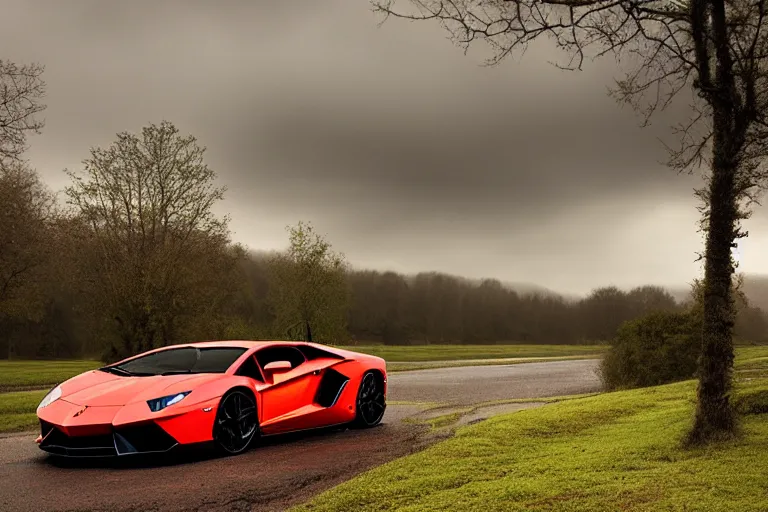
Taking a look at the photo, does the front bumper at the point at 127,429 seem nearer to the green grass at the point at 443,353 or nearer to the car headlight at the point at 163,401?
the car headlight at the point at 163,401

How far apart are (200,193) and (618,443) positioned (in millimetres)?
25527

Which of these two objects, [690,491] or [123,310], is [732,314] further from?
[123,310]

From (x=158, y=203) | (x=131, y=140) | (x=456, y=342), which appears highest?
Answer: (x=131, y=140)

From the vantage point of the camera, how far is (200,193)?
3075 cm

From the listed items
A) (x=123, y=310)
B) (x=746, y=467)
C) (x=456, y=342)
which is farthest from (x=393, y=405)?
(x=456, y=342)

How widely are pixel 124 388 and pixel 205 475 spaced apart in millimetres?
1828

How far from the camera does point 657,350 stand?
1941 centimetres

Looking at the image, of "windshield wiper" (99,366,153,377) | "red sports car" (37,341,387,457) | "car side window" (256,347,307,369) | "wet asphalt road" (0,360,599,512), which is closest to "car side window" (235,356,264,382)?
"red sports car" (37,341,387,457)

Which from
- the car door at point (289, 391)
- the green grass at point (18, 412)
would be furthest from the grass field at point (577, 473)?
the green grass at point (18, 412)

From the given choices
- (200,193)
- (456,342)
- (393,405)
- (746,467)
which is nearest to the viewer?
(746,467)

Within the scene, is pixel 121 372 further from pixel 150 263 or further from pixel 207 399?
pixel 150 263

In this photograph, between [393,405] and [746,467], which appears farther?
[393,405]

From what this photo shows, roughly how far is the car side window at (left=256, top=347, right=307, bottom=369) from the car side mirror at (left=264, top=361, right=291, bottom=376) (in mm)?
292

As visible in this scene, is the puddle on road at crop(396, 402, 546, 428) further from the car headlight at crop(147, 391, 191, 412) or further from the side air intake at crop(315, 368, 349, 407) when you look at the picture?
the car headlight at crop(147, 391, 191, 412)
